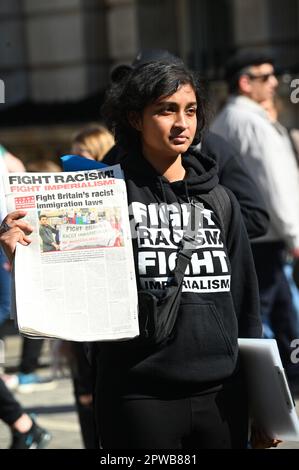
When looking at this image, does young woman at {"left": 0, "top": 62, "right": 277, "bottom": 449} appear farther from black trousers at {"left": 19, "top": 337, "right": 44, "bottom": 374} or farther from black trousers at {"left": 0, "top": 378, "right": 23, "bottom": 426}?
black trousers at {"left": 19, "top": 337, "right": 44, "bottom": 374}

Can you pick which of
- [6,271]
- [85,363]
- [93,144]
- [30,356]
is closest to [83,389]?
[85,363]

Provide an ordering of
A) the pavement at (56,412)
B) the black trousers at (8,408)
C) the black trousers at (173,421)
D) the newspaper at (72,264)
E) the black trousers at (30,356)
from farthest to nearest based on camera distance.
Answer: the black trousers at (30,356)
the pavement at (56,412)
the black trousers at (8,408)
the black trousers at (173,421)
the newspaper at (72,264)

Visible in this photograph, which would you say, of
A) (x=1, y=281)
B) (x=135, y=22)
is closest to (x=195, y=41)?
(x=135, y=22)

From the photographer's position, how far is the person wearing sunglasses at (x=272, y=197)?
21.5ft

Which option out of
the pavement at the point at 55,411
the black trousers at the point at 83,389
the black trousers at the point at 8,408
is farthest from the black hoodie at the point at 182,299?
the pavement at the point at 55,411

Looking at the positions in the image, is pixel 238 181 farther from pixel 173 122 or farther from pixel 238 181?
pixel 173 122

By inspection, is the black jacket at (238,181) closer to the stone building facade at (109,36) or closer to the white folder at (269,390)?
the white folder at (269,390)

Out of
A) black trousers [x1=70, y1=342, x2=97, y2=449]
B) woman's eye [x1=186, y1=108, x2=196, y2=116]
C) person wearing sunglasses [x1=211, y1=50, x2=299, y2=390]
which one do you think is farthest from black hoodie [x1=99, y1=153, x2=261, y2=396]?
person wearing sunglasses [x1=211, y1=50, x2=299, y2=390]

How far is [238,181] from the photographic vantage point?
5.11m

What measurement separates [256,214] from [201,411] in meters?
1.56

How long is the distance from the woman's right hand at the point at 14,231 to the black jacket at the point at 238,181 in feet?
5.14

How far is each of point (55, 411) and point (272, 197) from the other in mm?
2378

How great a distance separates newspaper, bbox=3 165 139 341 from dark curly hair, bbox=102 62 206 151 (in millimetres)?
417

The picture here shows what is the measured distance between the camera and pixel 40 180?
3.66 meters
